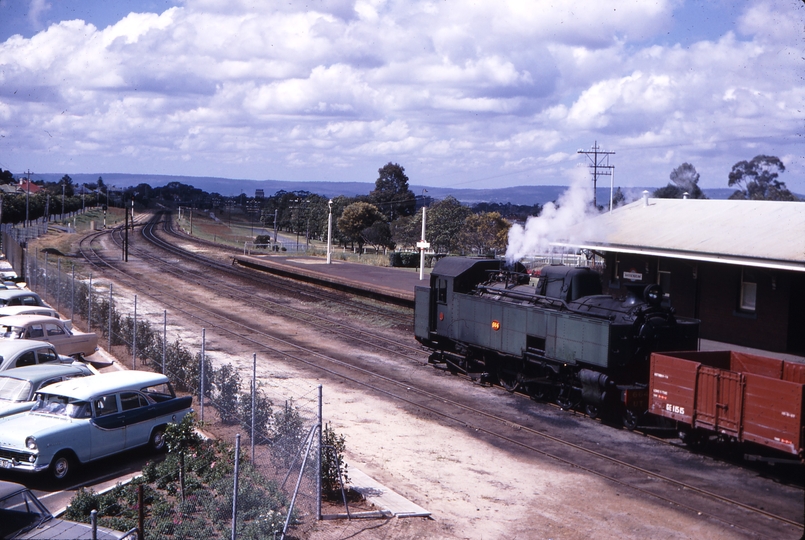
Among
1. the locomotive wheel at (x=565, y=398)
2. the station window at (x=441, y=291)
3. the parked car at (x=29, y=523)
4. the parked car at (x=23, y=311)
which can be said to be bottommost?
the locomotive wheel at (x=565, y=398)

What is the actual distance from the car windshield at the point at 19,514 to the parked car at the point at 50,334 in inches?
480

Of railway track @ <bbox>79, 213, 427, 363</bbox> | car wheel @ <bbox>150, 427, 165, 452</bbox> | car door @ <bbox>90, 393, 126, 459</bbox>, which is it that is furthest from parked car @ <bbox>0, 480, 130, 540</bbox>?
railway track @ <bbox>79, 213, 427, 363</bbox>

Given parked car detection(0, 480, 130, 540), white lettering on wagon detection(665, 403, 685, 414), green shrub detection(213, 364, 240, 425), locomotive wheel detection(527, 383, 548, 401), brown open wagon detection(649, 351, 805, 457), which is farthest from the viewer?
locomotive wheel detection(527, 383, 548, 401)

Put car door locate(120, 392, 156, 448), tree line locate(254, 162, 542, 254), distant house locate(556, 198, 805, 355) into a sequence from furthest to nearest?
1. tree line locate(254, 162, 542, 254)
2. distant house locate(556, 198, 805, 355)
3. car door locate(120, 392, 156, 448)

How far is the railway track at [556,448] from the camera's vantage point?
10.9 metres

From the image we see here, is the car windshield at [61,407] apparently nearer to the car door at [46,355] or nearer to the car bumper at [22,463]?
the car bumper at [22,463]

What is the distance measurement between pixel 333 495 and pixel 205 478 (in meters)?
1.99

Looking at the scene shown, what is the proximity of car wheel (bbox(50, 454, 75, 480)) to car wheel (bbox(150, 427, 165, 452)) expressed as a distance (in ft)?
5.26

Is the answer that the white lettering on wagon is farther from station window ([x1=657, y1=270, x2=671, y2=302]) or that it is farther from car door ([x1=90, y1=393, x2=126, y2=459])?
station window ([x1=657, y1=270, x2=671, y2=302])

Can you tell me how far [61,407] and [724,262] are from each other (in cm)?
1933

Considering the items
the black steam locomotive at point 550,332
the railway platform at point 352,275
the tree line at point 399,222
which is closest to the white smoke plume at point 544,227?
the black steam locomotive at point 550,332

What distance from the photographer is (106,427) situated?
11.9 m

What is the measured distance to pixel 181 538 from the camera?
8.94 meters

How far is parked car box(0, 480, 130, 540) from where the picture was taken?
7.46 metres
